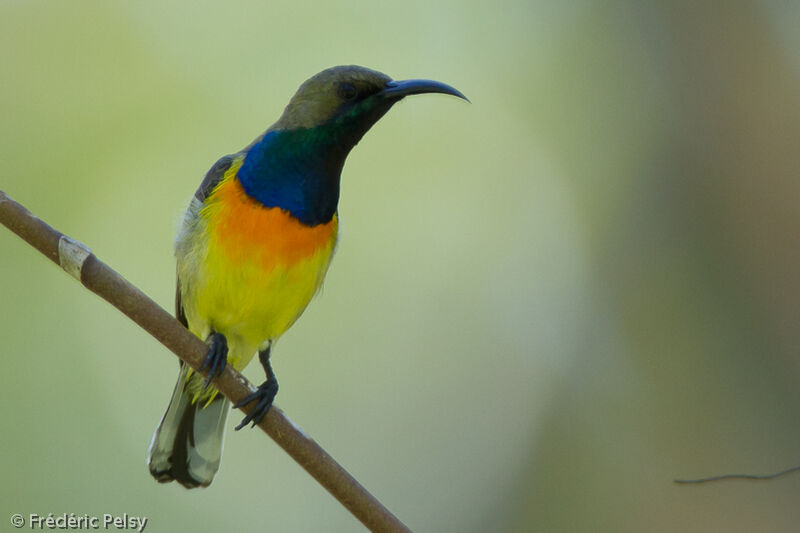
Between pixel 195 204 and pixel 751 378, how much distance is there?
3.57 meters

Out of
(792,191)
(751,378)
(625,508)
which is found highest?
(792,191)

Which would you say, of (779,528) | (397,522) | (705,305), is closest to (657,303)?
(705,305)

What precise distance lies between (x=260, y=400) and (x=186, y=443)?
83cm

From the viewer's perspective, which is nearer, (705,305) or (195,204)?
(195,204)

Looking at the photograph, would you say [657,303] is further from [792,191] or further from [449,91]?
[449,91]

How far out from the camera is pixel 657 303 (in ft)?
23.1

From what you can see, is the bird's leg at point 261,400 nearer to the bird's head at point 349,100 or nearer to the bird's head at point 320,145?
the bird's head at point 320,145

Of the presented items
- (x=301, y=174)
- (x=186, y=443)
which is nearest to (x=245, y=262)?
(x=301, y=174)

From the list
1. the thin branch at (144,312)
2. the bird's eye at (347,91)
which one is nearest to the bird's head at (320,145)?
the bird's eye at (347,91)

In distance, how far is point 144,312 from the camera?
12.0 feet

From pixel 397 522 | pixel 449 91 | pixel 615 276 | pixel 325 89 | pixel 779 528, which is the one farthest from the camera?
pixel 615 276

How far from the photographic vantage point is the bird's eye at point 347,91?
4.98 meters

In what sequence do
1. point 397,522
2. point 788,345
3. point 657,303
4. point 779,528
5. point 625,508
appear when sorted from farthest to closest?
1. point 657,303
2. point 625,508
3. point 788,345
4. point 779,528
5. point 397,522

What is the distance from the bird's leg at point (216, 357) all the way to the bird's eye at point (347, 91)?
1381 mm
